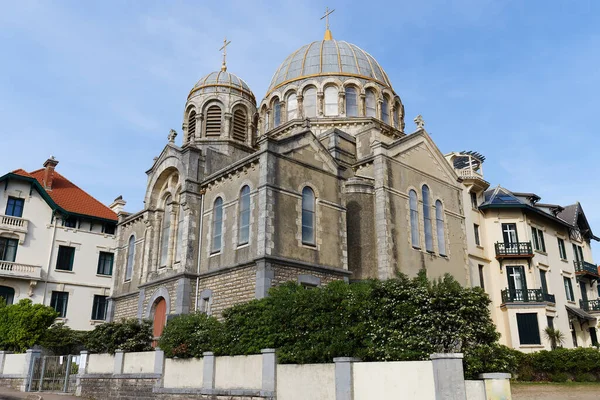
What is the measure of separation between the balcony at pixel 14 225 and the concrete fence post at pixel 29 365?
10.2m

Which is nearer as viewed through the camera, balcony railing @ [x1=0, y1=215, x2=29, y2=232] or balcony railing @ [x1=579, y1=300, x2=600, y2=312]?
balcony railing @ [x1=0, y1=215, x2=29, y2=232]

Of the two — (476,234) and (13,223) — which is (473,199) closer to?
(476,234)

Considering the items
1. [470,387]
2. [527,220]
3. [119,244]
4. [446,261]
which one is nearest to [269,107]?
[119,244]

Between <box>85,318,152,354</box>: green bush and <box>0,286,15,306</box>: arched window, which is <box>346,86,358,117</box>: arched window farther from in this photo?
<box>0,286,15,306</box>: arched window

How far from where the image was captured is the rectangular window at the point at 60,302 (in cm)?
2959

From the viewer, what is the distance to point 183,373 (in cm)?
1567

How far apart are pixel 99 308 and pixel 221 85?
600 inches

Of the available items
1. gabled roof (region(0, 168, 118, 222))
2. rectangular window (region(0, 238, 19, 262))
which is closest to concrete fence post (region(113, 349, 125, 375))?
rectangular window (region(0, 238, 19, 262))

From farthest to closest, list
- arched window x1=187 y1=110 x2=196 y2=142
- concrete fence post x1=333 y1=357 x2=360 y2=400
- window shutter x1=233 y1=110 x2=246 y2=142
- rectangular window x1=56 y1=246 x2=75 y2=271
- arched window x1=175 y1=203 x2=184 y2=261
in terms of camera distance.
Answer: rectangular window x1=56 y1=246 x2=75 y2=271 < arched window x1=187 y1=110 x2=196 y2=142 < window shutter x1=233 y1=110 x2=246 y2=142 < arched window x1=175 y1=203 x2=184 y2=261 < concrete fence post x1=333 y1=357 x2=360 y2=400

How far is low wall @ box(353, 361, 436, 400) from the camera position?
10.0m

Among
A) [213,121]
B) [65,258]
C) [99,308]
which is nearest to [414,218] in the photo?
[213,121]

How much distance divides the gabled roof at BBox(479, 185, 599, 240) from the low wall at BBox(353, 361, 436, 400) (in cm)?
2171

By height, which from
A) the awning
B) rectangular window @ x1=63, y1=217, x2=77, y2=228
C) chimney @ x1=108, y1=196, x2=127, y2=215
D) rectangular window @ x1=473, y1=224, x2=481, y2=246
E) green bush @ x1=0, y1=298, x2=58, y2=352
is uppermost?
chimney @ x1=108, y1=196, x2=127, y2=215

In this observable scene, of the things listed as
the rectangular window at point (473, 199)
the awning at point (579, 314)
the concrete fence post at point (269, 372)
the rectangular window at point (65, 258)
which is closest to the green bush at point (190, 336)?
the concrete fence post at point (269, 372)
